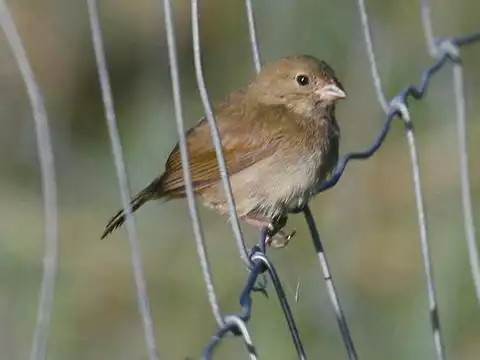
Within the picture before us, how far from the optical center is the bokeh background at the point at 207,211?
446 cm

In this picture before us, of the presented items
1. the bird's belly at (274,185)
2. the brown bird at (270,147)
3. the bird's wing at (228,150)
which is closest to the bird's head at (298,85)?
the brown bird at (270,147)

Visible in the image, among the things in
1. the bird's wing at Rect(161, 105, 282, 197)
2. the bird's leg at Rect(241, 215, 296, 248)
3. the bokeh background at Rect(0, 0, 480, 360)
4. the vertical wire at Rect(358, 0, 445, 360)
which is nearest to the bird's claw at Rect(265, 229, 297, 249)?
the bird's leg at Rect(241, 215, 296, 248)

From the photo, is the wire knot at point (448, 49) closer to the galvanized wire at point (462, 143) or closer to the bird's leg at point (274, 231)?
the galvanized wire at point (462, 143)

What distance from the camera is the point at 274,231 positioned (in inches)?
123

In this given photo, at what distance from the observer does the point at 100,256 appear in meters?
5.29

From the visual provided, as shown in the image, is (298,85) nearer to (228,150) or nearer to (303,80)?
(303,80)

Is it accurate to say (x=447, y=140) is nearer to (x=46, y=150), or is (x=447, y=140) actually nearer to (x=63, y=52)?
(x=63, y=52)

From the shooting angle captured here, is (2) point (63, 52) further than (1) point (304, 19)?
Yes

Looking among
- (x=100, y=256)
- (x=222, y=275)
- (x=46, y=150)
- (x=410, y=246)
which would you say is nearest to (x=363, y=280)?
(x=410, y=246)

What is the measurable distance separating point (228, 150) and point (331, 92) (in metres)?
0.34

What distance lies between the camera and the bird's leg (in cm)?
307

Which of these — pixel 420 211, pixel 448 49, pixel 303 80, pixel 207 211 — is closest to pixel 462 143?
pixel 420 211

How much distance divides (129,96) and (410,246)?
184 centimetres

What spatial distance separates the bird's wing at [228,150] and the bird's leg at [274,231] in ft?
0.49
